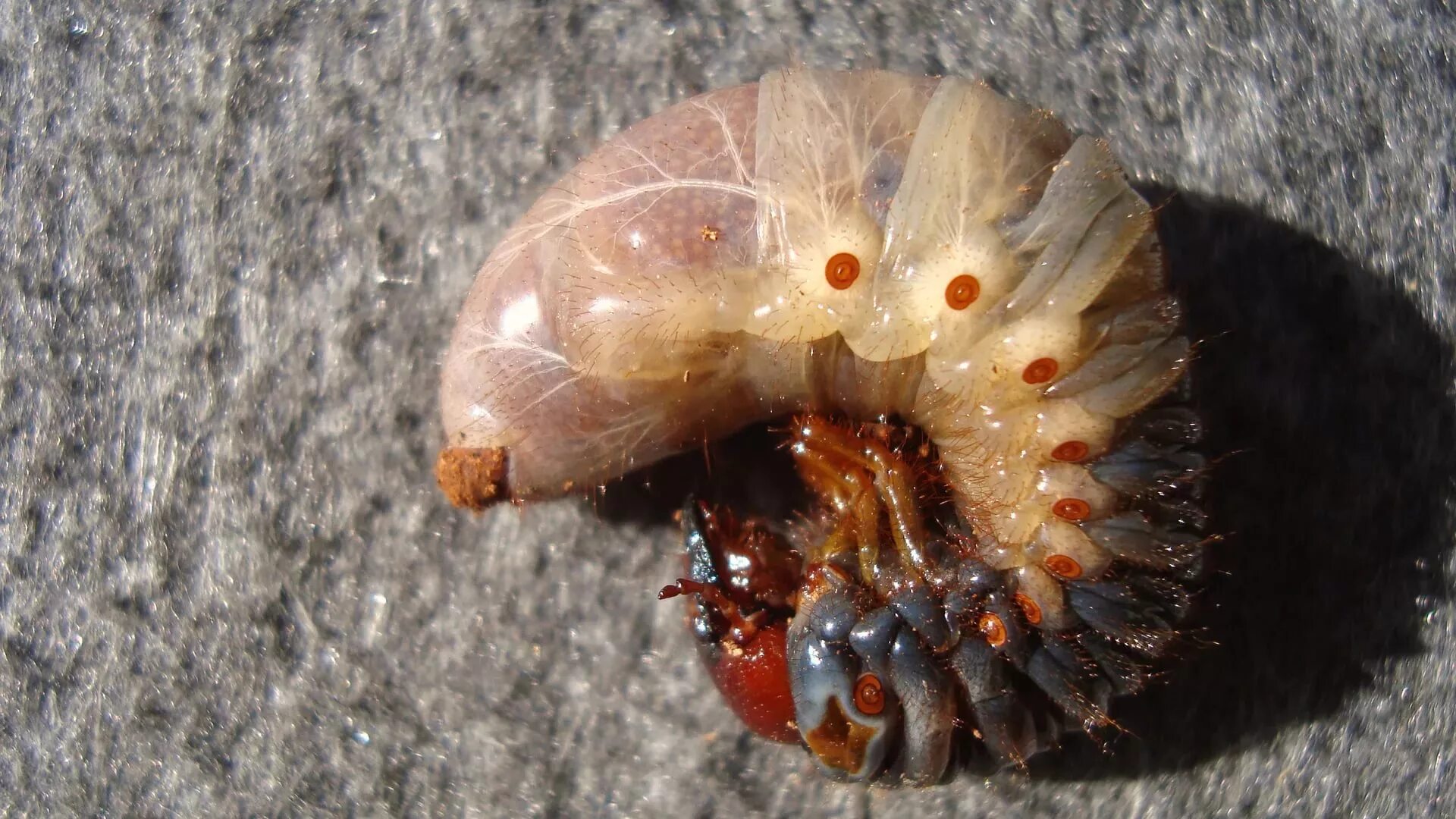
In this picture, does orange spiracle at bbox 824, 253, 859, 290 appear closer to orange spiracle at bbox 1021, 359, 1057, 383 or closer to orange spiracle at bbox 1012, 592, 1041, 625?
orange spiracle at bbox 1021, 359, 1057, 383

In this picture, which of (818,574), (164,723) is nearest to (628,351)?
(818,574)

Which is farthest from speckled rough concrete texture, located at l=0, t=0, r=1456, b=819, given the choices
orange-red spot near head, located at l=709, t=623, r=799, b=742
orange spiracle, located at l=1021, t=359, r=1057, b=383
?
orange spiracle, located at l=1021, t=359, r=1057, b=383

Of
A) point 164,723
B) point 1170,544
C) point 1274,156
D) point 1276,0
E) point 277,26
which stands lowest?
point 164,723

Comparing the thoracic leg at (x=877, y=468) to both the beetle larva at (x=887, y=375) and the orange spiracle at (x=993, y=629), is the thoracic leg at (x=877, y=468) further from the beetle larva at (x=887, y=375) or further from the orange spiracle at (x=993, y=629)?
the orange spiracle at (x=993, y=629)

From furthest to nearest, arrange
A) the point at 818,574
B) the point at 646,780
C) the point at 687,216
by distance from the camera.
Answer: the point at 646,780
the point at 818,574
the point at 687,216

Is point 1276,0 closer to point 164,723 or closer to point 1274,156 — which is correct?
point 1274,156

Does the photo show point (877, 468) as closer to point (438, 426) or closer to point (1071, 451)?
point (1071, 451)

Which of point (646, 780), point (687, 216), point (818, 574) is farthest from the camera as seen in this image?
point (646, 780)

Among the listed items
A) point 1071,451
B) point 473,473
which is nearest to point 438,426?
point 473,473
